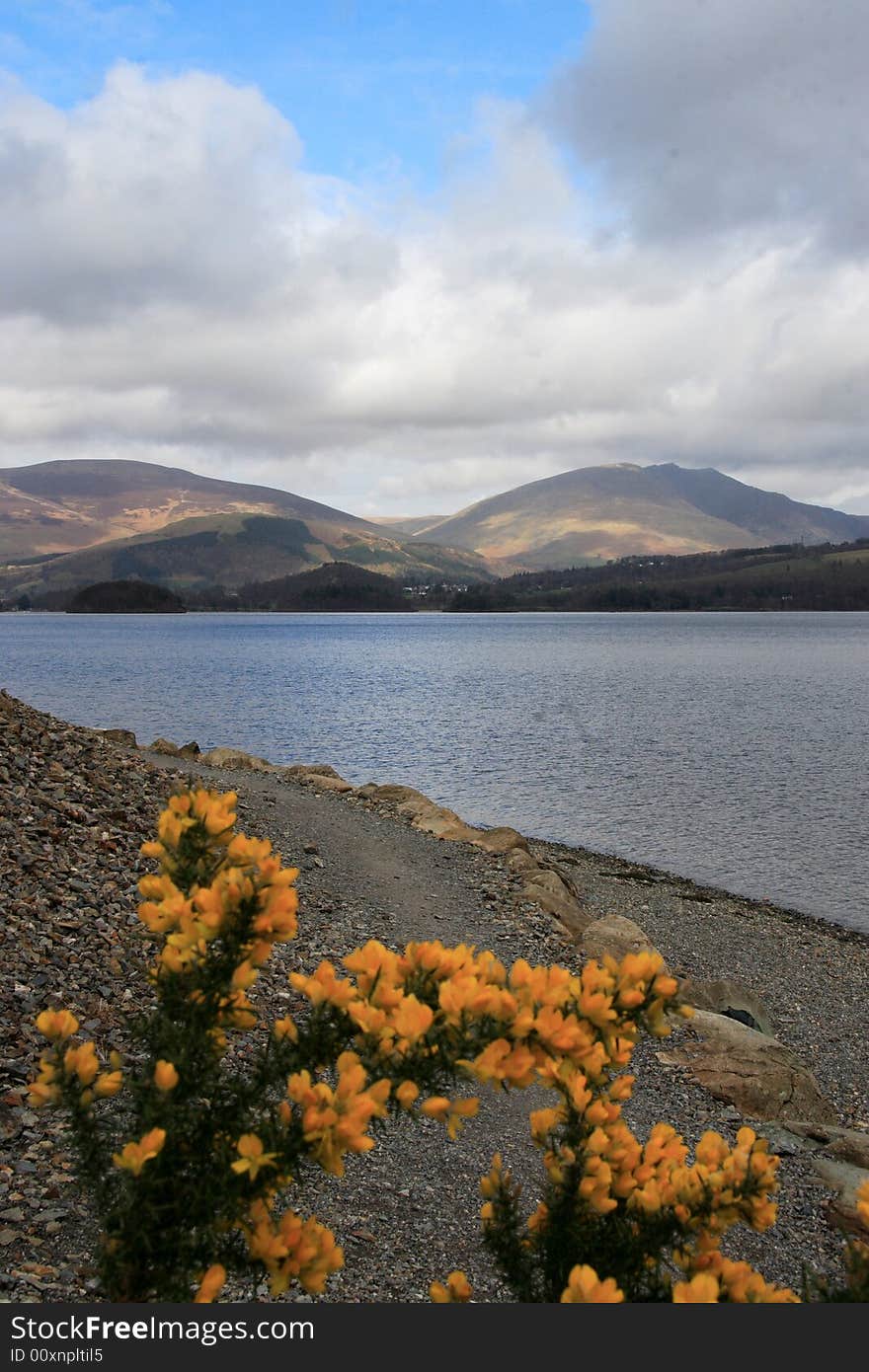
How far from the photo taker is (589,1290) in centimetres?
230

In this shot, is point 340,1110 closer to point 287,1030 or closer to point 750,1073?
point 287,1030

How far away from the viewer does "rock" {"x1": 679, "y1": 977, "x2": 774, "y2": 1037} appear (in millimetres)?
12180

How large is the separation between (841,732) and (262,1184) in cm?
5315

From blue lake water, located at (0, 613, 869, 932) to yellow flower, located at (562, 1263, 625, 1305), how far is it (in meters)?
20.3

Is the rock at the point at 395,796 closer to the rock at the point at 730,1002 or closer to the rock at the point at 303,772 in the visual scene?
the rock at the point at 303,772

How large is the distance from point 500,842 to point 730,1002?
22.3 ft

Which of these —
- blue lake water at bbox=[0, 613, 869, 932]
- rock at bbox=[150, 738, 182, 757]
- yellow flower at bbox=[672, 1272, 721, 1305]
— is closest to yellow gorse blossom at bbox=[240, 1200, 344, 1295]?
yellow flower at bbox=[672, 1272, 721, 1305]

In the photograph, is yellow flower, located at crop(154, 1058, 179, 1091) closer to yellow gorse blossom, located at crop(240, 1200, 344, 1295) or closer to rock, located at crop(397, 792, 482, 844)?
yellow gorse blossom, located at crop(240, 1200, 344, 1295)

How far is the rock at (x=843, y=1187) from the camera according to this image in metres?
6.96

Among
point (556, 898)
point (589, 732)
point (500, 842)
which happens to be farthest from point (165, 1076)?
point (589, 732)

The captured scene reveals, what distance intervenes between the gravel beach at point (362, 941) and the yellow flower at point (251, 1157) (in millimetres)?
655

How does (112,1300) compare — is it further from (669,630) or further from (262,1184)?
(669,630)

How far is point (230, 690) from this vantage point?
2916 inches

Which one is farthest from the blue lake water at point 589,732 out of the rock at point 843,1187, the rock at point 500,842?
the rock at point 843,1187
